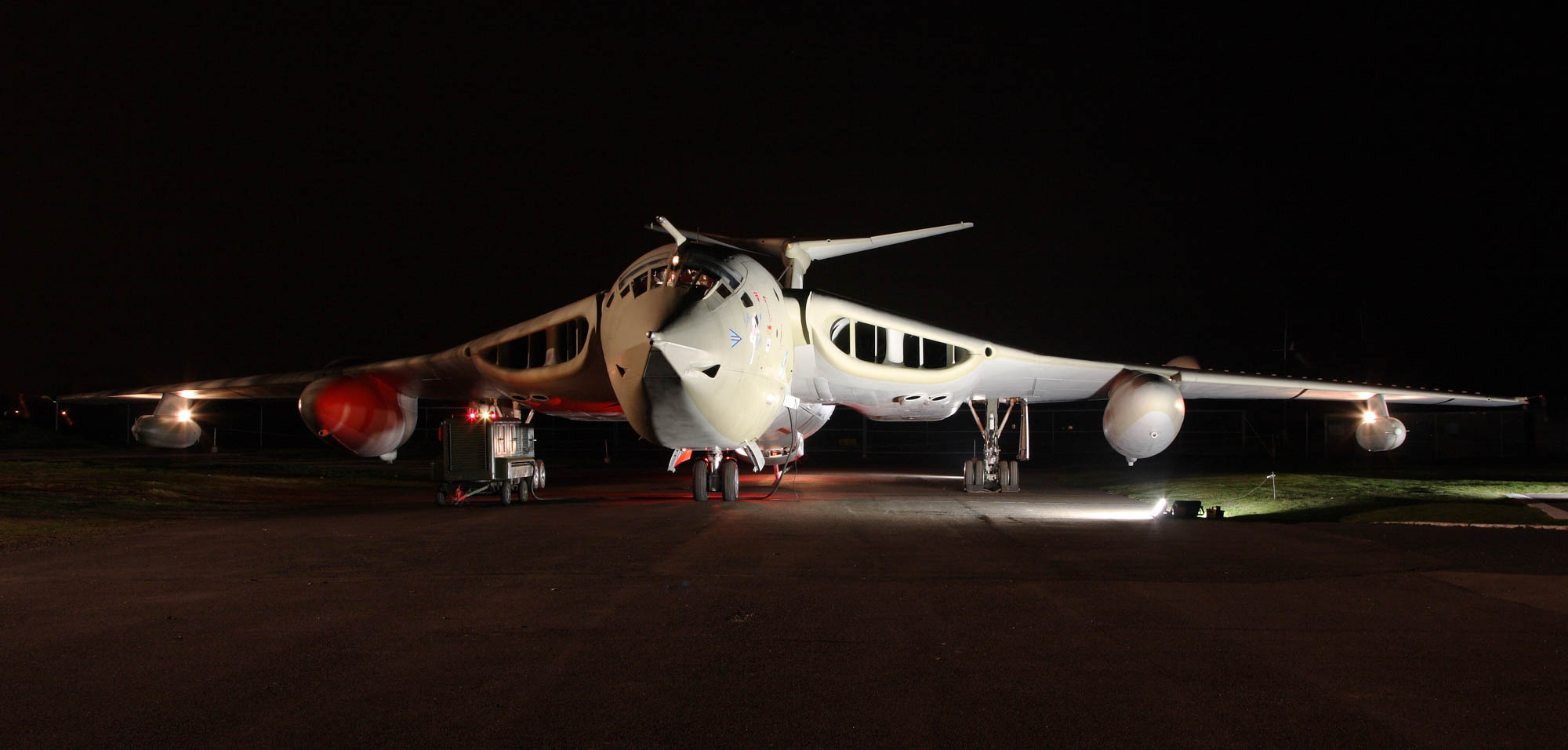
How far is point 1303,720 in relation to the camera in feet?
15.2

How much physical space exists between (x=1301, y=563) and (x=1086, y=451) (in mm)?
43931

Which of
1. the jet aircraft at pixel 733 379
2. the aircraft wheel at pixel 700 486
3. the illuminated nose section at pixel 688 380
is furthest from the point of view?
the aircraft wheel at pixel 700 486

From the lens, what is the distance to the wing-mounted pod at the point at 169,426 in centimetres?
2173

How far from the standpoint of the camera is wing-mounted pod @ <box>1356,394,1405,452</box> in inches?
781

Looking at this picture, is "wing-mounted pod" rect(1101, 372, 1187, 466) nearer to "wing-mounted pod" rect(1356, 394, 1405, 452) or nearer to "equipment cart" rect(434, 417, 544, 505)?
"wing-mounted pod" rect(1356, 394, 1405, 452)

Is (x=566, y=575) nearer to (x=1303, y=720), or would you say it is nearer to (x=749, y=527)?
(x=749, y=527)

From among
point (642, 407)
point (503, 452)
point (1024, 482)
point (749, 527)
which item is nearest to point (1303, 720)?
point (749, 527)

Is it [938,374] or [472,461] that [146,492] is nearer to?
[472,461]

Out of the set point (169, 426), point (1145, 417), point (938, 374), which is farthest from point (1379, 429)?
point (169, 426)

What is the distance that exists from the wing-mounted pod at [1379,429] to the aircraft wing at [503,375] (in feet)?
51.4

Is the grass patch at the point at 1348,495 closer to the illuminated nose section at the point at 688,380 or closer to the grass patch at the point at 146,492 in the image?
the illuminated nose section at the point at 688,380

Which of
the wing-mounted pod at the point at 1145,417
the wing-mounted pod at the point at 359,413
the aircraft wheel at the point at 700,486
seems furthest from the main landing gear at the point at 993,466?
the wing-mounted pod at the point at 359,413

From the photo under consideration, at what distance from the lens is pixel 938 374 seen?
757 inches

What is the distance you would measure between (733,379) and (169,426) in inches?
596
